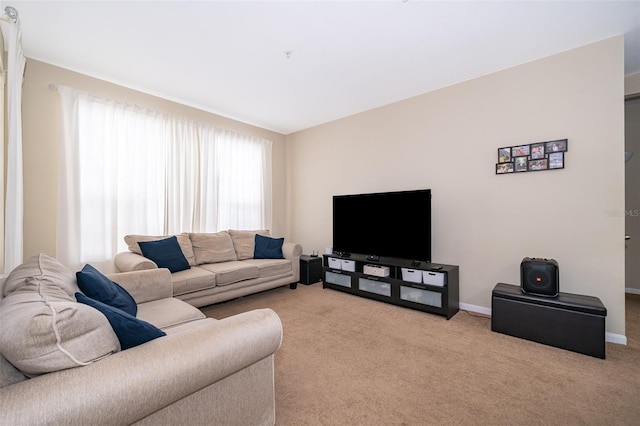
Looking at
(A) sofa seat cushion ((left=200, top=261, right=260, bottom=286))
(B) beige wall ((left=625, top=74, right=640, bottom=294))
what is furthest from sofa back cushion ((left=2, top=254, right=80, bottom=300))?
(B) beige wall ((left=625, top=74, right=640, bottom=294))

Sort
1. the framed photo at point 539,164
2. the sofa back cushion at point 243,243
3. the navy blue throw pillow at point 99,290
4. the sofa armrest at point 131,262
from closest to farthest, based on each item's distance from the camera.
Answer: the navy blue throw pillow at point 99,290 → the sofa armrest at point 131,262 → the framed photo at point 539,164 → the sofa back cushion at point 243,243

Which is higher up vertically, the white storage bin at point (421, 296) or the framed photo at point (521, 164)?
the framed photo at point (521, 164)

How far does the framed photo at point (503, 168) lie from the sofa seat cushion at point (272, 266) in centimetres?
299

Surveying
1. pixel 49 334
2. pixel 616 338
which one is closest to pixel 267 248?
pixel 49 334

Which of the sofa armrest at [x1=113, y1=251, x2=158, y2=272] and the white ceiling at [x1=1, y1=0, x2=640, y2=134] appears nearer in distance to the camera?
the white ceiling at [x1=1, y1=0, x2=640, y2=134]

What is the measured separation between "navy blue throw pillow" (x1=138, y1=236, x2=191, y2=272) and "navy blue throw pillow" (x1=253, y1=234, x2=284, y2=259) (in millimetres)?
1083

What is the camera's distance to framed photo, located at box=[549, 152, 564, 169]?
9.08 feet

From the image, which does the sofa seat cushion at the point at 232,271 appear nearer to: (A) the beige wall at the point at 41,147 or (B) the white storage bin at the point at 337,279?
(B) the white storage bin at the point at 337,279

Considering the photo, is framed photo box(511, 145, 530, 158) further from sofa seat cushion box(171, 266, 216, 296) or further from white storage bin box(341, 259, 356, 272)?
sofa seat cushion box(171, 266, 216, 296)

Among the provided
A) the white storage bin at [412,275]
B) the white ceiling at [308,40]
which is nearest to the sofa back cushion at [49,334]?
the white ceiling at [308,40]

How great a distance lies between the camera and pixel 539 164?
288 centimetres

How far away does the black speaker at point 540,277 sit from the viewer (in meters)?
2.50

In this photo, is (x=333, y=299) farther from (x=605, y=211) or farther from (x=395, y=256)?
(x=605, y=211)

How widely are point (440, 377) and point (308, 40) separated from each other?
3063mm
